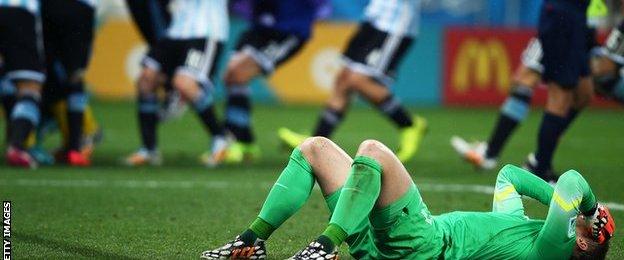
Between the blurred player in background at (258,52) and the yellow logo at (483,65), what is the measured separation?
8.18 m

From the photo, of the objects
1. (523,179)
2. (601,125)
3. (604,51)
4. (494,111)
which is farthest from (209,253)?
(494,111)

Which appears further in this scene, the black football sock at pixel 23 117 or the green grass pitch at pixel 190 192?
the black football sock at pixel 23 117

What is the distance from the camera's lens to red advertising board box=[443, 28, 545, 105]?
1934cm

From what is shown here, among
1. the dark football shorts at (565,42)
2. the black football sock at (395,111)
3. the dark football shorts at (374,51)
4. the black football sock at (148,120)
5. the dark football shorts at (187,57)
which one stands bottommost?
the black football sock at (148,120)

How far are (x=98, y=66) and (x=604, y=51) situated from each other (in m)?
11.5

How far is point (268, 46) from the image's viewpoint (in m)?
11.5

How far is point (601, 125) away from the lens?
16.6 metres

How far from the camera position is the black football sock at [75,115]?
10.7 m

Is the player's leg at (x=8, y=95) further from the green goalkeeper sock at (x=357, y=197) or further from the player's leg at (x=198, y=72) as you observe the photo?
the green goalkeeper sock at (x=357, y=197)

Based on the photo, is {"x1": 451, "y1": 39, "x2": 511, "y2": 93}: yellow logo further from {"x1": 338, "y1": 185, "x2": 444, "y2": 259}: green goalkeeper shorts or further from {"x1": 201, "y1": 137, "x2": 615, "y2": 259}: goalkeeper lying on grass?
{"x1": 338, "y1": 185, "x2": 444, "y2": 259}: green goalkeeper shorts

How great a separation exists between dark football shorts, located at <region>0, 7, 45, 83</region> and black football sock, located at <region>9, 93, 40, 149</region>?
17cm

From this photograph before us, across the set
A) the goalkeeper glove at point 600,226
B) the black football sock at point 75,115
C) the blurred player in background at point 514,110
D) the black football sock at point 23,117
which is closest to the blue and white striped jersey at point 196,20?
the black football sock at point 75,115

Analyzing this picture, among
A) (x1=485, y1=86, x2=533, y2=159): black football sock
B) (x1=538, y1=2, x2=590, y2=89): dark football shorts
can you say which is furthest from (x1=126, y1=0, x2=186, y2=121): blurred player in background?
(x1=538, y1=2, x2=590, y2=89): dark football shorts

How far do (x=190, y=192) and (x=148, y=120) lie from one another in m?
2.40
